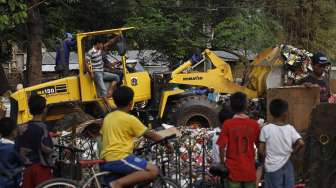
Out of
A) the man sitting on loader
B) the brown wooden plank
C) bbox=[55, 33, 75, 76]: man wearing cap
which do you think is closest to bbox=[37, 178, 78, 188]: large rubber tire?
the brown wooden plank

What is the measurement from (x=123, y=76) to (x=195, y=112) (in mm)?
2006

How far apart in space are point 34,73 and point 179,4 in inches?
406

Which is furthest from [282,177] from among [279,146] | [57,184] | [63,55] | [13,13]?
[63,55]

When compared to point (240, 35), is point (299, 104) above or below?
below

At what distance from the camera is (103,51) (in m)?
14.1

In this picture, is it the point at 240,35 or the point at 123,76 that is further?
the point at 240,35

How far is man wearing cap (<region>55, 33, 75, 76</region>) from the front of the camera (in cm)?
1532

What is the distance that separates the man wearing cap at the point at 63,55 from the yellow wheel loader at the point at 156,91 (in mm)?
962

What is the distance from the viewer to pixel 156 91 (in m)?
15.3

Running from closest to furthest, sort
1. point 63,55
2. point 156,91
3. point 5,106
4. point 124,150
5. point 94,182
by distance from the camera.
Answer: point 124,150
point 94,182
point 156,91
point 63,55
point 5,106

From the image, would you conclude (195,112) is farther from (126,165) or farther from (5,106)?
(126,165)

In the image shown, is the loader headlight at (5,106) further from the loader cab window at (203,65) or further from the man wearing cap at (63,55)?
the loader cab window at (203,65)

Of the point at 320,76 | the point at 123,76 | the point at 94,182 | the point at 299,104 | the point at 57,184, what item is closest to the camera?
the point at 94,182

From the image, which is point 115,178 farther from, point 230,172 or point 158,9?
point 158,9
